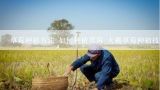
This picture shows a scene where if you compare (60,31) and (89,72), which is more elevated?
(60,31)

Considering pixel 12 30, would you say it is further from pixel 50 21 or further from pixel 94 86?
pixel 94 86

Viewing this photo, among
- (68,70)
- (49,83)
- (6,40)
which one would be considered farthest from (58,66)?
(6,40)

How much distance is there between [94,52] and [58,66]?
0.38 m

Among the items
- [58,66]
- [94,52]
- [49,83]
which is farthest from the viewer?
[58,66]

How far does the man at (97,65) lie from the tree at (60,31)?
9.1 inches

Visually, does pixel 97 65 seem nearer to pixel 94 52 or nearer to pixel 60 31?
pixel 94 52

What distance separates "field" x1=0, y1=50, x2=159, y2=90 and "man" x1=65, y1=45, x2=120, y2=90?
79 mm

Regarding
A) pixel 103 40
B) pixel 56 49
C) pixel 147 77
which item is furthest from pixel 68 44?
pixel 147 77

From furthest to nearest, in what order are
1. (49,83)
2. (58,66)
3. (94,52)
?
(58,66)
(94,52)
(49,83)

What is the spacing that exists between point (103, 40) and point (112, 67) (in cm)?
27

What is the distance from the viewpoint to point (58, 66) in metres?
3.29

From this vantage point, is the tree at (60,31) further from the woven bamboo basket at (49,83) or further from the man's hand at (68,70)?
the woven bamboo basket at (49,83)

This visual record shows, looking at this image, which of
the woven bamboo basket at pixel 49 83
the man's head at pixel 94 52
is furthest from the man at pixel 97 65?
the woven bamboo basket at pixel 49 83

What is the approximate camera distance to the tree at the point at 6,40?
322 cm
